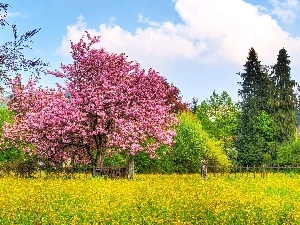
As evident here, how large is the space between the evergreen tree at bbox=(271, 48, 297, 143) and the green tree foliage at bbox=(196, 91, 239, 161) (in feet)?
24.8

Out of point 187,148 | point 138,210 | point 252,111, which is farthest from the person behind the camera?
point 252,111

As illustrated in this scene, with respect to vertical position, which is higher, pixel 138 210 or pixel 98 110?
pixel 98 110

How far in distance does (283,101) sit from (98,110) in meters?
46.1

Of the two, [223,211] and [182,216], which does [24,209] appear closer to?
[182,216]

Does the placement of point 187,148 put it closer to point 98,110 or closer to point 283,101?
point 98,110

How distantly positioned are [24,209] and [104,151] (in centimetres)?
1960

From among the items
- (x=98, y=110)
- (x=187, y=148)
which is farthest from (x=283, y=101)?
(x=98, y=110)

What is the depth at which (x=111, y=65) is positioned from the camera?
31.5 m

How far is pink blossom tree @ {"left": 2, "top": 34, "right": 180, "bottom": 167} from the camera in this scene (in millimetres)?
30359

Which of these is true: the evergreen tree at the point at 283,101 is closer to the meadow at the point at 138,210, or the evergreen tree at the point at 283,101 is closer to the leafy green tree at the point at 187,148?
the leafy green tree at the point at 187,148

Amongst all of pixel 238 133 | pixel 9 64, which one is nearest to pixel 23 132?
pixel 9 64

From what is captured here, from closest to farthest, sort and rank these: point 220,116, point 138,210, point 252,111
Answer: point 138,210, point 252,111, point 220,116

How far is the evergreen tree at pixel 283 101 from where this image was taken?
68875 millimetres

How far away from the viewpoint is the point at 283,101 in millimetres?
70625
